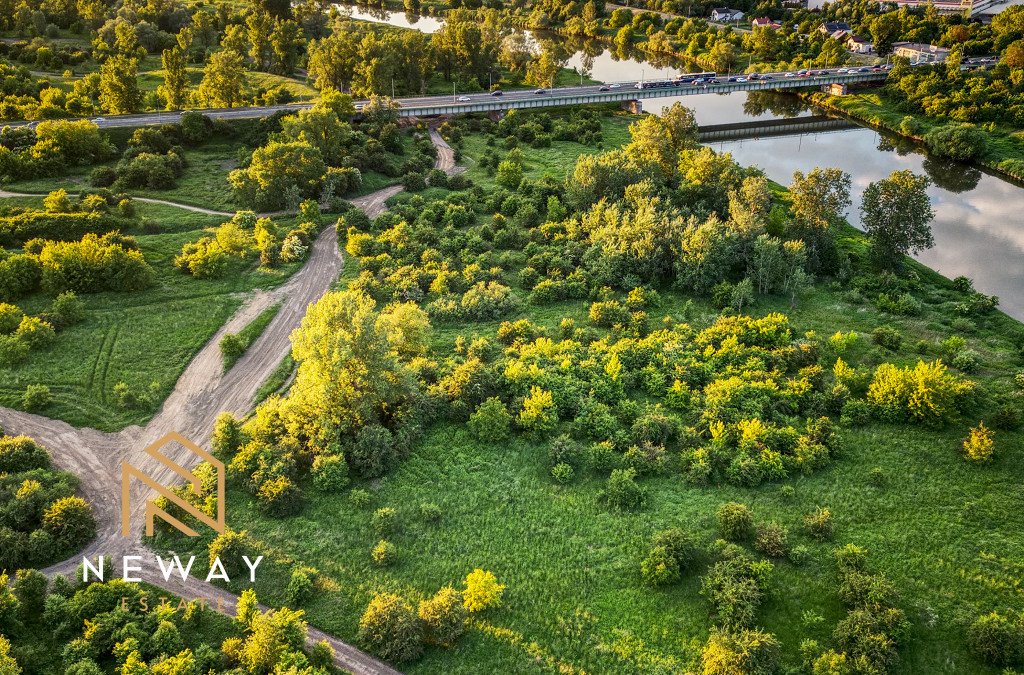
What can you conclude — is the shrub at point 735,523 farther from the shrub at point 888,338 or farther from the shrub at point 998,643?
the shrub at point 888,338

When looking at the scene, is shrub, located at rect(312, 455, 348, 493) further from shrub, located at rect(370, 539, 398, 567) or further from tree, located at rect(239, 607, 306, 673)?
tree, located at rect(239, 607, 306, 673)

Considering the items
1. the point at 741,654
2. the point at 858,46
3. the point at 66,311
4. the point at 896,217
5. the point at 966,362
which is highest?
the point at 858,46

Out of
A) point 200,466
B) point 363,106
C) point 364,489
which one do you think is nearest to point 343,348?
point 364,489

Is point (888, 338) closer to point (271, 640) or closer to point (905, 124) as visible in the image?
point (271, 640)

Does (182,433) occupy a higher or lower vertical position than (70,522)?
higher

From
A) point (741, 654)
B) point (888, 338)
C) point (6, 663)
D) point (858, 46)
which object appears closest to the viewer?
point (6, 663)

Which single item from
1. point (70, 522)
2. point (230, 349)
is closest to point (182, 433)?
point (230, 349)

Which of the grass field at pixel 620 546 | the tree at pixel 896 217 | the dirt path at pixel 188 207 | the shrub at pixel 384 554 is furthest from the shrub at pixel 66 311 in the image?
the tree at pixel 896 217

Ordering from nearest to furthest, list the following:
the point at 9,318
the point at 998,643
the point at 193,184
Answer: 1. the point at 998,643
2. the point at 9,318
3. the point at 193,184
